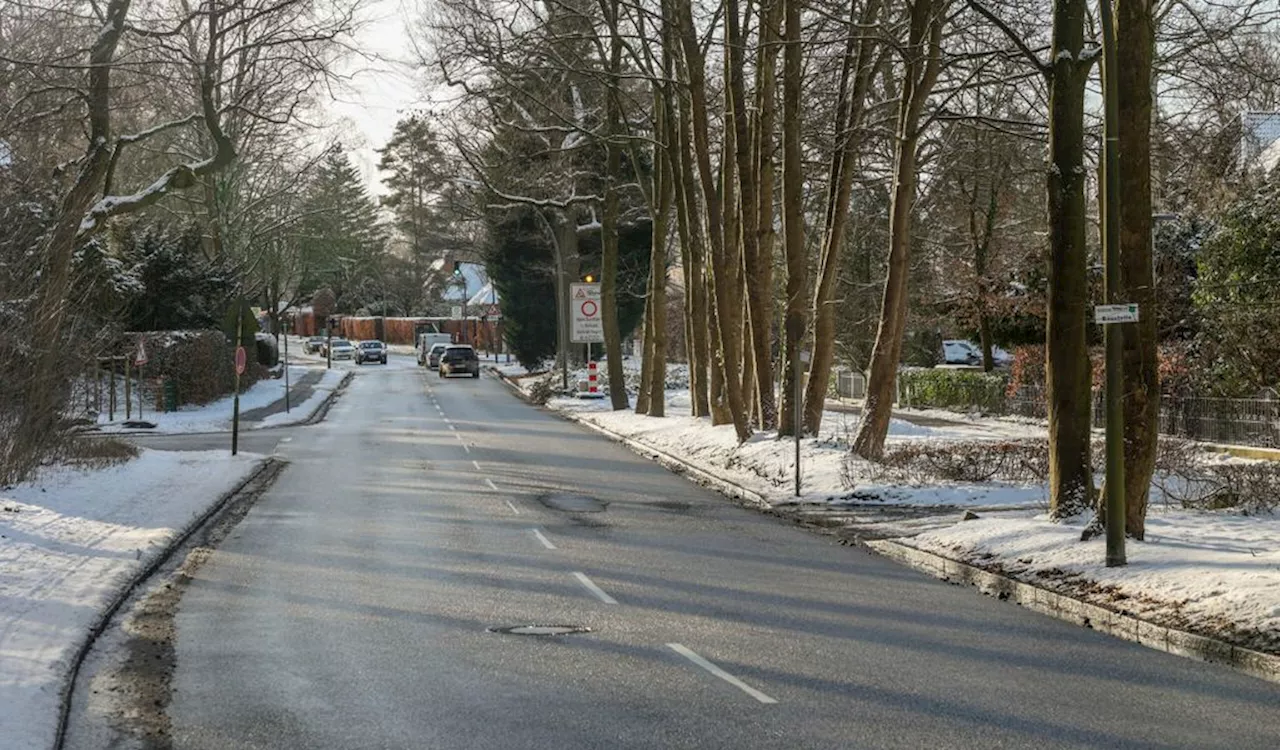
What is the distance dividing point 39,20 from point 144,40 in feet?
19.4

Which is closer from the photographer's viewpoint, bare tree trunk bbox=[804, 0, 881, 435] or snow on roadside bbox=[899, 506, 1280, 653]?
snow on roadside bbox=[899, 506, 1280, 653]

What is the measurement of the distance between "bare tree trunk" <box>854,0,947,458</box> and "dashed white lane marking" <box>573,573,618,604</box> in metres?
9.48

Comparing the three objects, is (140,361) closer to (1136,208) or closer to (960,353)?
(1136,208)

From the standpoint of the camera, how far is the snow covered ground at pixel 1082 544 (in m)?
10.6

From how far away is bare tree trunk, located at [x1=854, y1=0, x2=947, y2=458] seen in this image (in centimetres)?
2158

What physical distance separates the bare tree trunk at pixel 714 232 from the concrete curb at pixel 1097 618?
1348cm

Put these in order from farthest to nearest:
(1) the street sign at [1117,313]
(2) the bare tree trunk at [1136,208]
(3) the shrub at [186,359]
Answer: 1. (3) the shrub at [186,359]
2. (2) the bare tree trunk at [1136,208]
3. (1) the street sign at [1117,313]

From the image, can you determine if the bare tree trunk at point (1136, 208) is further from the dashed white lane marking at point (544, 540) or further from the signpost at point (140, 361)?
the signpost at point (140, 361)

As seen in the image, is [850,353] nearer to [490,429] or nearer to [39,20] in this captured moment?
[490,429]

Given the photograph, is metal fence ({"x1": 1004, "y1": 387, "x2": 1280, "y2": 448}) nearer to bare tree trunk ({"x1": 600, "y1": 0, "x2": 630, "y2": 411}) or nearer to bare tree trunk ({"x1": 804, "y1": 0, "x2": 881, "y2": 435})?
bare tree trunk ({"x1": 804, "y1": 0, "x2": 881, "y2": 435})

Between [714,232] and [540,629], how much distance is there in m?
20.9

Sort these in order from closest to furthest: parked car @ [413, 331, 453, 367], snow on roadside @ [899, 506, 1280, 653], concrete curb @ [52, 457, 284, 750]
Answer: concrete curb @ [52, 457, 284, 750]
snow on roadside @ [899, 506, 1280, 653]
parked car @ [413, 331, 453, 367]

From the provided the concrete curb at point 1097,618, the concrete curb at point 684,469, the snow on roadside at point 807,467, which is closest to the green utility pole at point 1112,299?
the concrete curb at point 1097,618

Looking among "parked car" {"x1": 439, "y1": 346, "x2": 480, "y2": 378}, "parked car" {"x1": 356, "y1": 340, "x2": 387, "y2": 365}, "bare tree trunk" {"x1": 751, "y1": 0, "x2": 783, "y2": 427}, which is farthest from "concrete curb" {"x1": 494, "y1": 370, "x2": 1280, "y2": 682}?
"parked car" {"x1": 356, "y1": 340, "x2": 387, "y2": 365}
